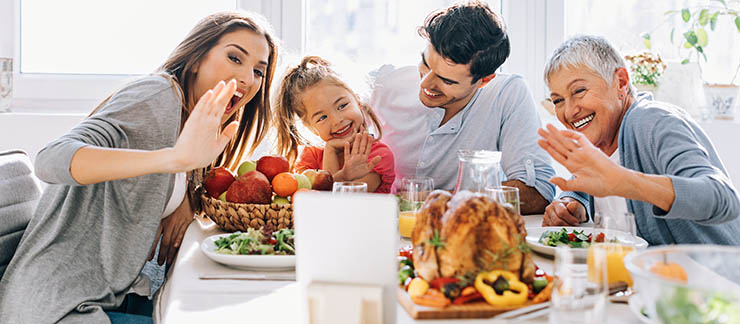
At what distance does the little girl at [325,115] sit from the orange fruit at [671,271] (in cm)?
123

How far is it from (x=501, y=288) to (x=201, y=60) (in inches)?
47.1

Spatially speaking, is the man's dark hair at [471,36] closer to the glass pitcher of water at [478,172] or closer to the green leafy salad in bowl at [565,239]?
the green leafy salad in bowl at [565,239]

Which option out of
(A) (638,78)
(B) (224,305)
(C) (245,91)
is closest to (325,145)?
(C) (245,91)

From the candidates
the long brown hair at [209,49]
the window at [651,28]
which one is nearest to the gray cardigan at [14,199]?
the long brown hair at [209,49]

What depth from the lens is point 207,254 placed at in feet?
4.01

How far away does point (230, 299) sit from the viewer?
A: 3.37 ft

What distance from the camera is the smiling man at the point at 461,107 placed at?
1871 millimetres

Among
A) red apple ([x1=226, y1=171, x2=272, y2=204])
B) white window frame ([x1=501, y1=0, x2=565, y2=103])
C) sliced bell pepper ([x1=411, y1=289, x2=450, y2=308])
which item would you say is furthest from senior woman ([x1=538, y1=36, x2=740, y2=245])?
white window frame ([x1=501, y1=0, x2=565, y2=103])

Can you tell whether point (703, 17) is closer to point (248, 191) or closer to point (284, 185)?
point (284, 185)

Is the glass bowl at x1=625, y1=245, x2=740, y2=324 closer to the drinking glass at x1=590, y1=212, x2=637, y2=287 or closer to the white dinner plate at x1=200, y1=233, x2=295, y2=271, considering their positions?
the drinking glass at x1=590, y1=212, x2=637, y2=287

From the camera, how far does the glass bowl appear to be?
2.21 ft

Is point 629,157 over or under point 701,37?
under

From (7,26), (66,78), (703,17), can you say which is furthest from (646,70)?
(7,26)

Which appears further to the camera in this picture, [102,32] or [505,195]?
[102,32]
